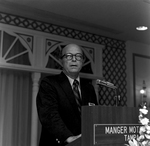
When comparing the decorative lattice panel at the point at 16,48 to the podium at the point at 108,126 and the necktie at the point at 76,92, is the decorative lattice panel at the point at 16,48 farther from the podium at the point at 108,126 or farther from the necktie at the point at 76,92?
the podium at the point at 108,126

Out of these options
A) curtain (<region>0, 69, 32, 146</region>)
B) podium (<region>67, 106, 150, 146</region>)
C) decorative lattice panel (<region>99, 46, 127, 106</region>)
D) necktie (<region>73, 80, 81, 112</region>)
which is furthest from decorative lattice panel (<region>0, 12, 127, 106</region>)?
podium (<region>67, 106, 150, 146</region>)

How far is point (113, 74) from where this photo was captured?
17.9 ft

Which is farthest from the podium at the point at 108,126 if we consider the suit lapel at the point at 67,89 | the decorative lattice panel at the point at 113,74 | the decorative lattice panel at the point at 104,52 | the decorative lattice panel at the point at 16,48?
the decorative lattice panel at the point at 113,74

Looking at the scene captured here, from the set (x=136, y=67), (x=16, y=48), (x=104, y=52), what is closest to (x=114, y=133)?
(x=16, y=48)

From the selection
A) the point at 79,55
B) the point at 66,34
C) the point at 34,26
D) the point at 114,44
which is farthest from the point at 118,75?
the point at 79,55

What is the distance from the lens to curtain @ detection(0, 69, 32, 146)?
3965mm

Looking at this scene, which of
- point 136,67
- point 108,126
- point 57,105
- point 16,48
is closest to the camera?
point 108,126

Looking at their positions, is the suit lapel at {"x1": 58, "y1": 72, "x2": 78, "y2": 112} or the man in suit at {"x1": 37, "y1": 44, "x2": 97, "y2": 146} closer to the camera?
the man in suit at {"x1": 37, "y1": 44, "x2": 97, "y2": 146}

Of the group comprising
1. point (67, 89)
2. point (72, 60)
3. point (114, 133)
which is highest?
point (72, 60)

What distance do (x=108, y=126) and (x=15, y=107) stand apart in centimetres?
282

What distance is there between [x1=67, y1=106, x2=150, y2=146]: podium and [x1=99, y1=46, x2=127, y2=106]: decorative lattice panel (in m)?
3.60

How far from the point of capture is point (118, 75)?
18.2 feet

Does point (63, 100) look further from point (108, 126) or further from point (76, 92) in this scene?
point (108, 126)

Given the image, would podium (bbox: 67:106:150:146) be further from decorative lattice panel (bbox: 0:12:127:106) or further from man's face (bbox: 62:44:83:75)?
decorative lattice panel (bbox: 0:12:127:106)
